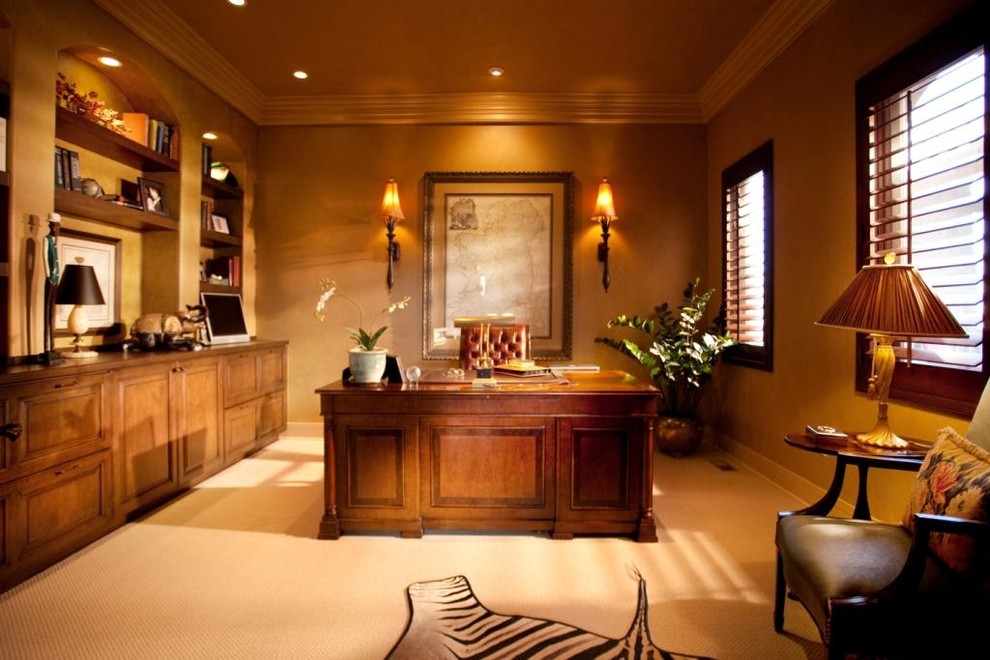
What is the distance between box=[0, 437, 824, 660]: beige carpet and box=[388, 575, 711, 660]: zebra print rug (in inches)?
1.9

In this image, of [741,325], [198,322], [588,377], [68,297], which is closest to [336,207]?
[198,322]

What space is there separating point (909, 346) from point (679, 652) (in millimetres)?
1748

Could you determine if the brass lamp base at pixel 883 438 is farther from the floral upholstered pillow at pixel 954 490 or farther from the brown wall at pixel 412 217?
the brown wall at pixel 412 217

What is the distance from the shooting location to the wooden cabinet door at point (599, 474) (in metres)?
2.53

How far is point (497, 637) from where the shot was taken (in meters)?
1.79

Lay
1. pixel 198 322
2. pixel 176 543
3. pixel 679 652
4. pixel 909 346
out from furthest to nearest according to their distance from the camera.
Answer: pixel 198 322, pixel 176 543, pixel 909 346, pixel 679 652

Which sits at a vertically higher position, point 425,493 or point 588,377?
point 588,377

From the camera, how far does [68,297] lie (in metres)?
2.59

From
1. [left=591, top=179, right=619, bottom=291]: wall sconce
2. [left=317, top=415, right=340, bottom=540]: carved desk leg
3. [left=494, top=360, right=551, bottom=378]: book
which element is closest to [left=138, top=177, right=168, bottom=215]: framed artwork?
[left=317, top=415, right=340, bottom=540]: carved desk leg

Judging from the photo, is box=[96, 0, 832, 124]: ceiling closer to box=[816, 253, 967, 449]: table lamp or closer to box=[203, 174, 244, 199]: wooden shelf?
box=[203, 174, 244, 199]: wooden shelf

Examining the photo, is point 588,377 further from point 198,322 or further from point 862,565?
point 198,322

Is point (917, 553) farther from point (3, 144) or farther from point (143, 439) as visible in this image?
point (3, 144)

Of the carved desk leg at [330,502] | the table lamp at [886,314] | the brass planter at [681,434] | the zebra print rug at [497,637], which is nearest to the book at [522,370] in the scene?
the carved desk leg at [330,502]

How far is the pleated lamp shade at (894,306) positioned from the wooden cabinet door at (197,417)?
3614mm
